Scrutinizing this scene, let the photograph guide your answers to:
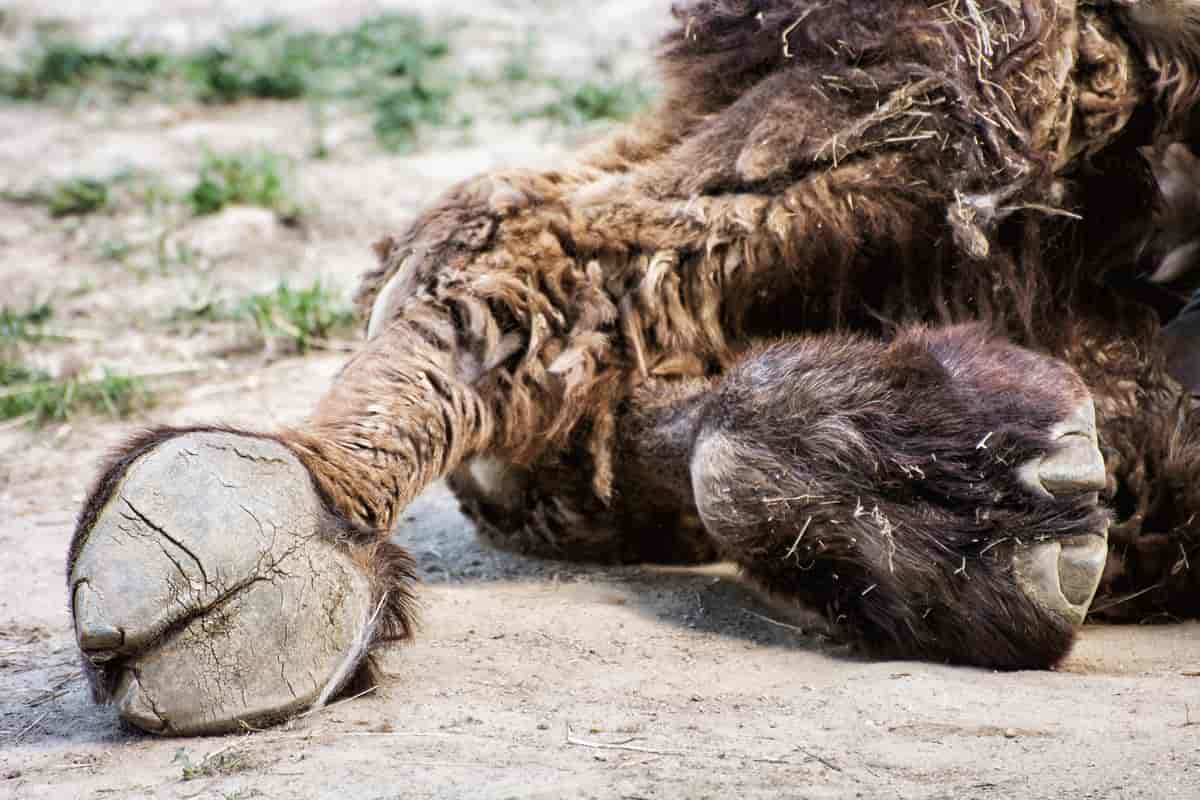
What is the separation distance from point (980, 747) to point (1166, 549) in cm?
86

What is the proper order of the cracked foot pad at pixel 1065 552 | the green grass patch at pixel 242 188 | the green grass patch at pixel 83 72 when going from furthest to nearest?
the green grass patch at pixel 83 72 → the green grass patch at pixel 242 188 → the cracked foot pad at pixel 1065 552

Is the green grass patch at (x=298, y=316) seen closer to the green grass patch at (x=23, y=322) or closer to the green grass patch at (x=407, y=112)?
the green grass patch at (x=23, y=322)

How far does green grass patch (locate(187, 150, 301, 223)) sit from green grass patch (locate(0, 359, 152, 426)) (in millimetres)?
1316

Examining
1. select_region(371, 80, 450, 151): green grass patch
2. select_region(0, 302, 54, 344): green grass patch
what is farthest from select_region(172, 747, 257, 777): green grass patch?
select_region(371, 80, 450, 151): green grass patch

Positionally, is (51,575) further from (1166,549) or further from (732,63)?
(1166,549)

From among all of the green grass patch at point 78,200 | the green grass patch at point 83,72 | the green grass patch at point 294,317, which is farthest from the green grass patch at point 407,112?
the green grass patch at point 294,317

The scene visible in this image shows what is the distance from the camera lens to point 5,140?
6602 millimetres

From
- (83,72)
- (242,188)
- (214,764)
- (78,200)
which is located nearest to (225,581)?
(214,764)

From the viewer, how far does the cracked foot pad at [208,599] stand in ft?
7.50

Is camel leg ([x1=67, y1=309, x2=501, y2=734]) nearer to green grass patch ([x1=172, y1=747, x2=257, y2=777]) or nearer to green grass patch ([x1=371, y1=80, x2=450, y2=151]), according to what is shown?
green grass patch ([x1=172, y1=747, x2=257, y2=777])

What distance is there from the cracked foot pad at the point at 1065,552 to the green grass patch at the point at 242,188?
145 inches

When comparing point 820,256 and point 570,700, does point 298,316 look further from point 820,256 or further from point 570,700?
point 570,700

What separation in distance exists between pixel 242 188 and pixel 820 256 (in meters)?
3.18

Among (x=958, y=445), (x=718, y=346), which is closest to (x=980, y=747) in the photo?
(x=958, y=445)
